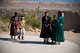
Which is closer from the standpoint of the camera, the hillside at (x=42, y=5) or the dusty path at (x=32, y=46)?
the hillside at (x=42, y=5)

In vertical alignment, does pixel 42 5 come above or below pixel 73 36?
above

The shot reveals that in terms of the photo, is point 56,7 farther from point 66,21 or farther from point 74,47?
point 74,47

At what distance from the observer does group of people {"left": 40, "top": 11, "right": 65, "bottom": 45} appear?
321 centimetres

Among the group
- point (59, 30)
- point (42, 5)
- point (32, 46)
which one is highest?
point (42, 5)

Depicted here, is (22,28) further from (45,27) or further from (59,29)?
(59,29)

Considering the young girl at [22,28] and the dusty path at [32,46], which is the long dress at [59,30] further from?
the young girl at [22,28]

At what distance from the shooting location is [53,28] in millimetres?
3516

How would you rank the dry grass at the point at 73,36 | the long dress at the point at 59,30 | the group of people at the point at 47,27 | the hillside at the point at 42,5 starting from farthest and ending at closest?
1. the long dress at the point at 59,30
2. the group of people at the point at 47,27
3. the dry grass at the point at 73,36
4. the hillside at the point at 42,5

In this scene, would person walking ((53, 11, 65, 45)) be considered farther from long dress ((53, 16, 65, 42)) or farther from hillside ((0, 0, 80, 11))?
hillside ((0, 0, 80, 11))

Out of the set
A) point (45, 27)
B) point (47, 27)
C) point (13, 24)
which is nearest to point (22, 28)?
point (13, 24)

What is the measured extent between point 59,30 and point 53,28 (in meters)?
0.09

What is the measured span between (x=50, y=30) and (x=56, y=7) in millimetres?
641

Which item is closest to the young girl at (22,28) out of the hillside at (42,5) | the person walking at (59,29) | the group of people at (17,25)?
the group of people at (17,25)

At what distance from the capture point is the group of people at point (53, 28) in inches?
127
